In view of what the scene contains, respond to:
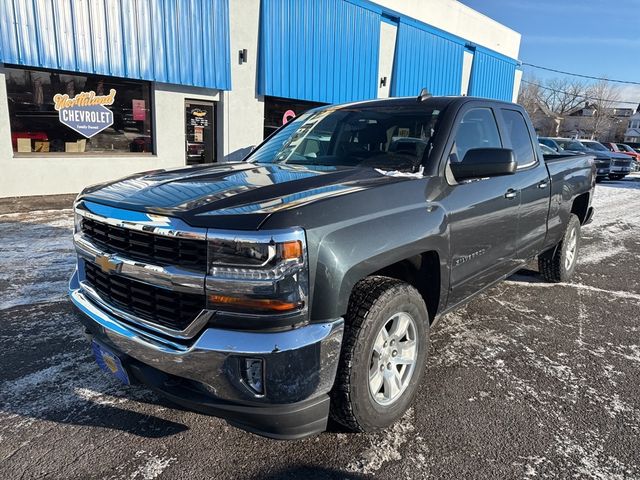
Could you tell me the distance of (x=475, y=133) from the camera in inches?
137

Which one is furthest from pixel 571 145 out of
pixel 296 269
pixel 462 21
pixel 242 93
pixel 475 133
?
pixel 296 269

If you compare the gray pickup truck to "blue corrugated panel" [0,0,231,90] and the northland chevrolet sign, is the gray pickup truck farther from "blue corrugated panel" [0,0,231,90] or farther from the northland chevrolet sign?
the northland chevrolet sign

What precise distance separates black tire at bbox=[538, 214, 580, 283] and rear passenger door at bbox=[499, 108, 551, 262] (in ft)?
2.75

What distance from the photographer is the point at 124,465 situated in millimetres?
2318

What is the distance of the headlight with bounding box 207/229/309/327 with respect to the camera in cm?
194

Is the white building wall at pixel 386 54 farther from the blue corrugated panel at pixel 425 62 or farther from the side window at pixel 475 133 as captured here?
the side window at pixel 475 133

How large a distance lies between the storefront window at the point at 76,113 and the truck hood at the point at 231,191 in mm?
8273

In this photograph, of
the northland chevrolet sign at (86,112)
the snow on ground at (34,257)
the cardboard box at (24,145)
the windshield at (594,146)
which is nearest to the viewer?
the snow on ground at (34,257)

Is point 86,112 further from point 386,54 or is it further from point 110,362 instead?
point 386,54

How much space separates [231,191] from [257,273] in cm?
58

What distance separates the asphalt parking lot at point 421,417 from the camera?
2.34 metres

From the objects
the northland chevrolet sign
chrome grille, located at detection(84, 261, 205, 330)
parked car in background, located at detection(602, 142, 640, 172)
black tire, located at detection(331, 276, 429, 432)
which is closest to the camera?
chrome grille, located at detection(84, 261, 205, 330)

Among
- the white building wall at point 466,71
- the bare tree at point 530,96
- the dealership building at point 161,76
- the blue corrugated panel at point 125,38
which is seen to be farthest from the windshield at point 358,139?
the bare tree at point 530,96

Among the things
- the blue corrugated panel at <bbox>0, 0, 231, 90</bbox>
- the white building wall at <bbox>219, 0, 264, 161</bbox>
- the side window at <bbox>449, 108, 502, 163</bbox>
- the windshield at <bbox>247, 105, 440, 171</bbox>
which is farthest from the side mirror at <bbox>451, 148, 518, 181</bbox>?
the white building wall at <bbox>219, 0, 264, 161</bbox>
